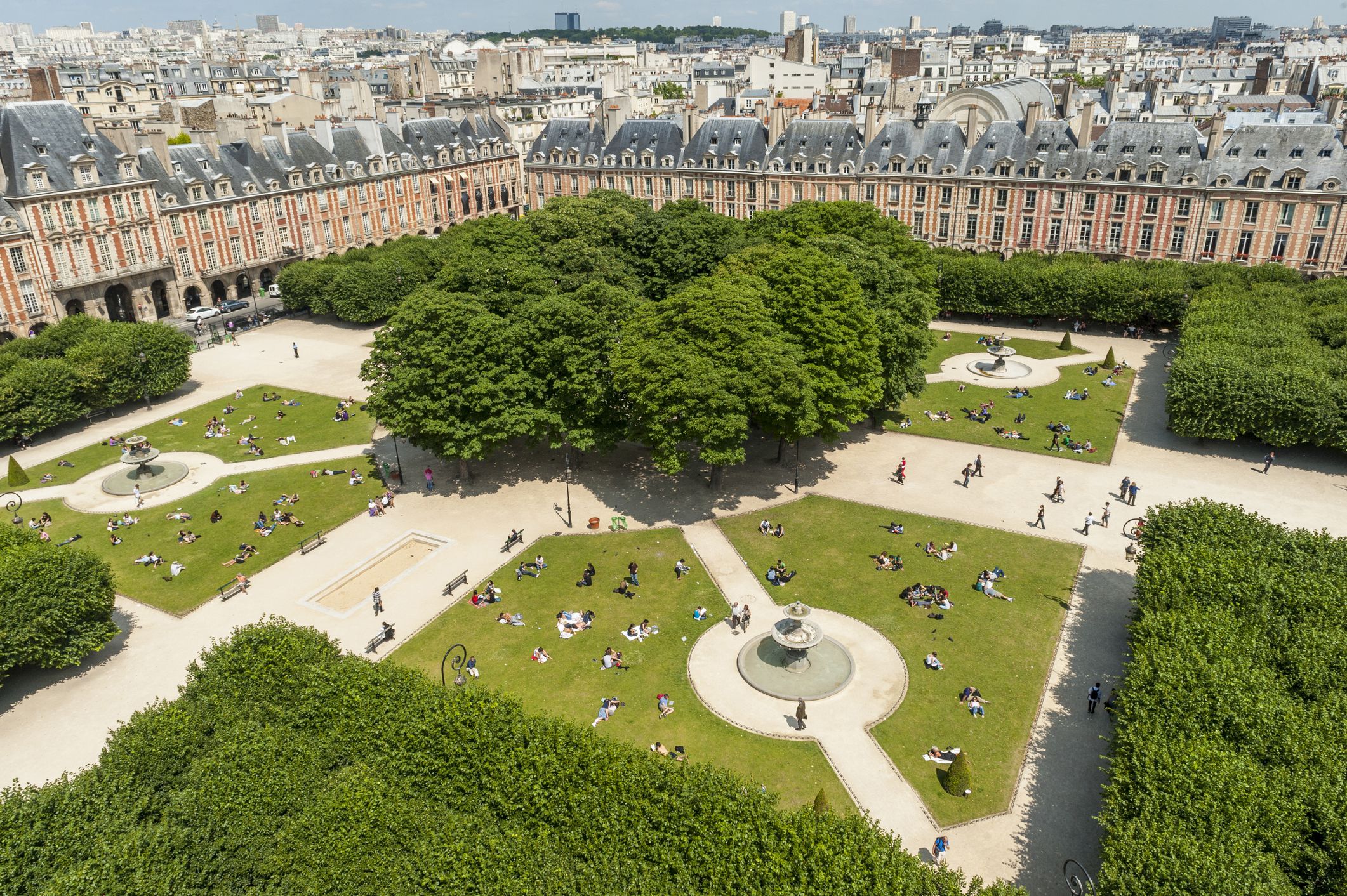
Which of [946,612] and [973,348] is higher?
[973,348]

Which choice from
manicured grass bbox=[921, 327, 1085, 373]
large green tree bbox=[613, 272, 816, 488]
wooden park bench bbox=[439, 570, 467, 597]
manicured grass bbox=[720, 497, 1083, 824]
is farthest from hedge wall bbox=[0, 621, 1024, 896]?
manicured grass bbox=[921, 327, 1085, 373]

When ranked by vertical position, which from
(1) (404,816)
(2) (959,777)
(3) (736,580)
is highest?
(1) (404,816)

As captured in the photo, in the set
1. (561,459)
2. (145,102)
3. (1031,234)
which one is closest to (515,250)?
(561,459)

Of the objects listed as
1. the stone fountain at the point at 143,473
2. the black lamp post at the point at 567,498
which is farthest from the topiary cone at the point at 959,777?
the stone fountain at the point at 143,473

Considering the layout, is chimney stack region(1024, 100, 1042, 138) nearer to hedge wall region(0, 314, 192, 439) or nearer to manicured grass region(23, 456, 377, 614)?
manicured grass region(23, 456, 377, 614)

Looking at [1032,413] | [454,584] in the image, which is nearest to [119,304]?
[454,584]

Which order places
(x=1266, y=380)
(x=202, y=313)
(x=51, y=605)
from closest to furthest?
(x=51, y=605)
(x=1266, y=380)
(x=202, y=313)

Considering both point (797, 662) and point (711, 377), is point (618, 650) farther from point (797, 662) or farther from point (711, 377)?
point (711, 377)

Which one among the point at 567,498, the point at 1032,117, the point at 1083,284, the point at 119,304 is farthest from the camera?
the point at 1032,117
